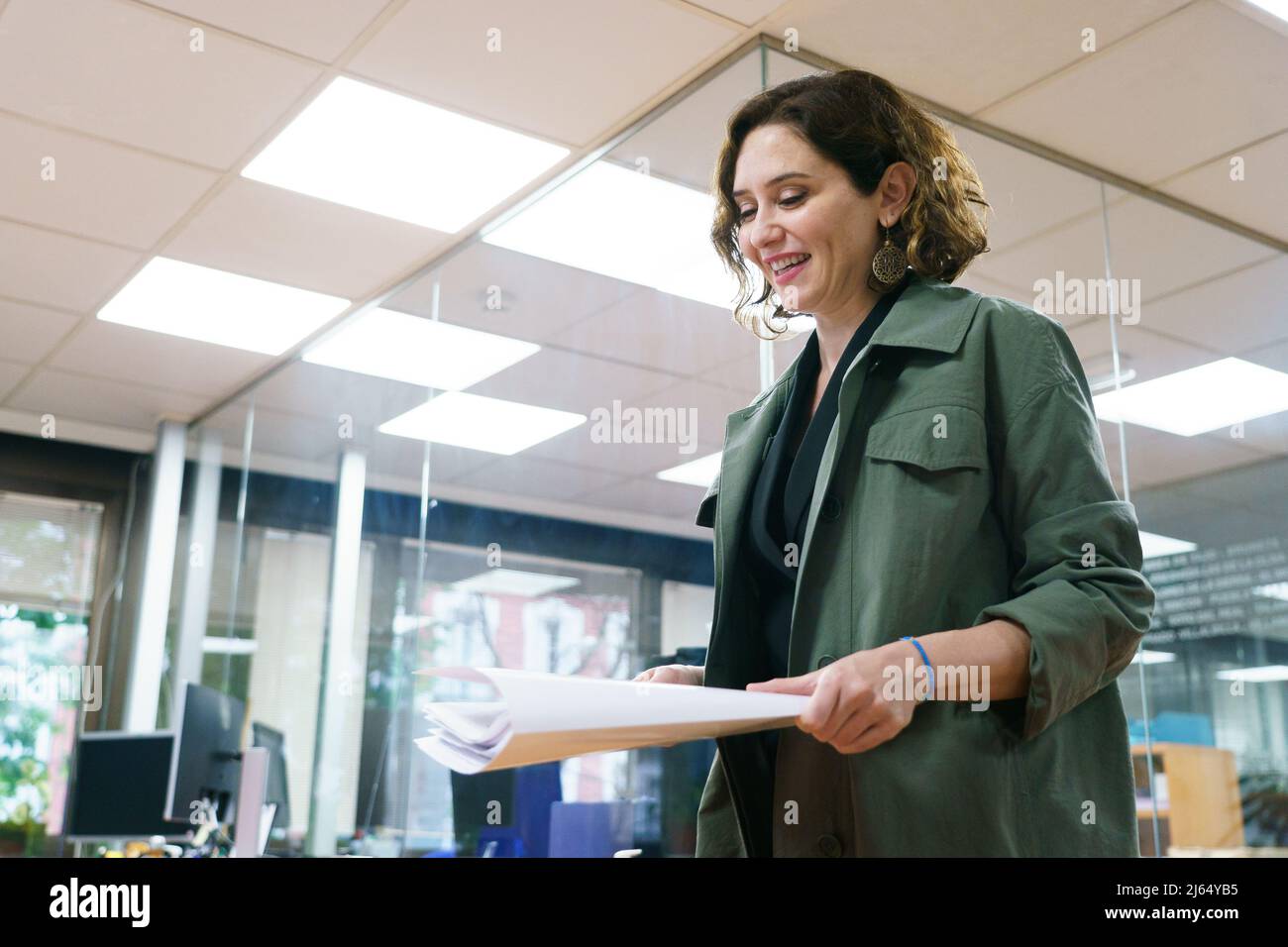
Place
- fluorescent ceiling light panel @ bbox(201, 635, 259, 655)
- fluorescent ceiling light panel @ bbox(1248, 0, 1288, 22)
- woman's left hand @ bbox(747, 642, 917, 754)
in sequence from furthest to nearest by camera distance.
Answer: fluorescent ceiling light panel @ bbox(201, 635, 259, 655)
fluorescent ceiling light panel @ bbox(1248, 0, 1288, 22)
woman's left hand @ bbox(747, 642, 917, 754)

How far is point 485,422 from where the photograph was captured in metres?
3.74

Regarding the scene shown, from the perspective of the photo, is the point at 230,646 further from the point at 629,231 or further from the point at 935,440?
the point at 935,440

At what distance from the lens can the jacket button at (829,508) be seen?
938mm

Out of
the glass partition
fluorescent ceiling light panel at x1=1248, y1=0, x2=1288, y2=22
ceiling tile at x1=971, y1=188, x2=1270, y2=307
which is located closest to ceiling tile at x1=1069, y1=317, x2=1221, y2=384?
the glass partition

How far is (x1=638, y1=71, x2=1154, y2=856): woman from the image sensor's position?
83 cm

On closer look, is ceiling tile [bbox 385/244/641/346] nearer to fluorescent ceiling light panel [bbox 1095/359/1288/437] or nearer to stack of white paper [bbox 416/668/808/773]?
fluorescent ceiling light panel [bbox 1095/359/1288/437]

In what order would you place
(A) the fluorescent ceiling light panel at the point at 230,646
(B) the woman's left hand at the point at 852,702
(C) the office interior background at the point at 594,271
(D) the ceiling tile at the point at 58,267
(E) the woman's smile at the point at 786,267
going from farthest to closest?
(A) the fluorescent ceiling light panel at the point at 230,646
(D) the ceiling tile at the point at 58,267
(C) the office interior background at the point at 594,271
(E) the woman's smile at the point at 786,267
(B) the woman's left hand at the point at 852,702

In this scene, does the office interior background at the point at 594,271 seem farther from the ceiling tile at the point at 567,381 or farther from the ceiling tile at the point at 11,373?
the ceiling tile at the point at 11,373

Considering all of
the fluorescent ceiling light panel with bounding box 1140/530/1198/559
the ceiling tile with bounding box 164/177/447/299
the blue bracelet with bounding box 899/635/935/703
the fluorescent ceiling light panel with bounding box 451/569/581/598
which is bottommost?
the blue bracelet with bounding box 899/635/935/703

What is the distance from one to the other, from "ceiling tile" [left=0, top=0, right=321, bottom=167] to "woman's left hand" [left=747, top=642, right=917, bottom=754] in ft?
8.93

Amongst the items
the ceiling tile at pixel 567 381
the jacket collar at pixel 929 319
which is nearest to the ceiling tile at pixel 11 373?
the ceiling tile at pixel 567 381

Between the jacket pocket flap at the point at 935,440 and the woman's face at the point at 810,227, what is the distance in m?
0.20
